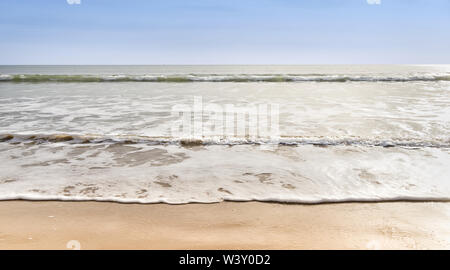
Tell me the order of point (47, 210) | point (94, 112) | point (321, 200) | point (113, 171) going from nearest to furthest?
point (47, 210)
point (321, 200)
point (113, 171)
point (94, 112)

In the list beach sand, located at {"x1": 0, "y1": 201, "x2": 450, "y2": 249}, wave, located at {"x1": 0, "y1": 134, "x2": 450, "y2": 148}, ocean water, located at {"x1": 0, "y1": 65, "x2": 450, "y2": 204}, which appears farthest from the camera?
wave, located at {"x1": 0, "y1": 134, "x2": 450, "y2": 148}

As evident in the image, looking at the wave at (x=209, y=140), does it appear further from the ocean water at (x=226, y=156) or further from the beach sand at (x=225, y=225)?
the beach sand at (x=225, y=225)

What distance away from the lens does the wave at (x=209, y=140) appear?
397 centimetres

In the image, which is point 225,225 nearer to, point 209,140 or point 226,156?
point 226,156

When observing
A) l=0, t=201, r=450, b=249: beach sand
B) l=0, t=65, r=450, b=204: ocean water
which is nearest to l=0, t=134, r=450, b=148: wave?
l=0, t=65, r=450, b=204: ocean water

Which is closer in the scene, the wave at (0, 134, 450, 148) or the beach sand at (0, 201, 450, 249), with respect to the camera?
the beach sand at (0, 201, 450, 249)

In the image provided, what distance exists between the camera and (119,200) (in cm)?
238

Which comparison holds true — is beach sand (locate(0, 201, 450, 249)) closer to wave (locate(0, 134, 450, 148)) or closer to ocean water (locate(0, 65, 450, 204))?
ocean water (locate(0, 65, 450, 204))

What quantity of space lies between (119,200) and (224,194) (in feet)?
3.22

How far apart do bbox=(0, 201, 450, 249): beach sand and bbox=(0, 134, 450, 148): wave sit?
72.1 inches

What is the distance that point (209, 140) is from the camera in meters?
4.22

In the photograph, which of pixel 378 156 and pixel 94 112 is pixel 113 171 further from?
pixel 94 112

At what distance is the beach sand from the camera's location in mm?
1768
